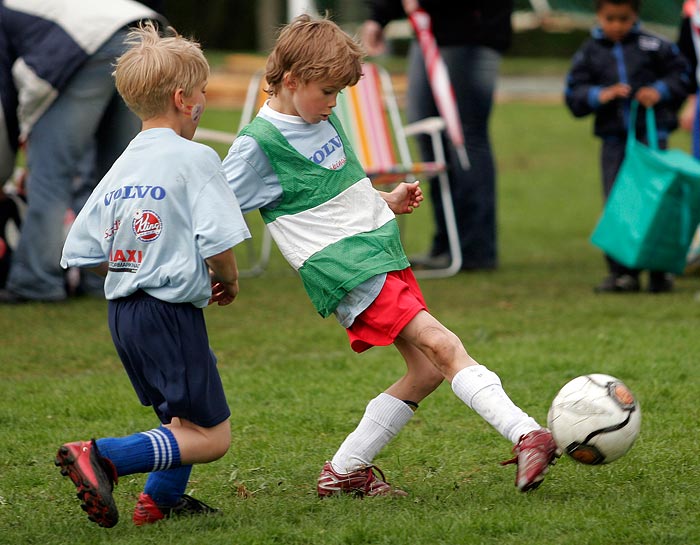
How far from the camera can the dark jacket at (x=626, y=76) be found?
7.06 metres

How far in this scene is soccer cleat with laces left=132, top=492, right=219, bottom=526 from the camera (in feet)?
11.3

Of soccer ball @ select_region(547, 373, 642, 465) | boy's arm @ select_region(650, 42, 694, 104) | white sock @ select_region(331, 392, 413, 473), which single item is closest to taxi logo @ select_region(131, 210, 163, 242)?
white sock @ select_region(331, 392, 413, 473)

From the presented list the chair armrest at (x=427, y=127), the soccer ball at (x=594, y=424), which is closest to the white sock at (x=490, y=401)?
the soccer ball at (x=594, y=424)

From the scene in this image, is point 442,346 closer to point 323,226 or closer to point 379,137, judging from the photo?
point 323,226

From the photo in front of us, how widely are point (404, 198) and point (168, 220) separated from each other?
879 mm

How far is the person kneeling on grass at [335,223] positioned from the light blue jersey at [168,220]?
32cm

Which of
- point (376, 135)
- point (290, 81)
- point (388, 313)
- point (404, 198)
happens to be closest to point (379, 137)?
point (376, 135)

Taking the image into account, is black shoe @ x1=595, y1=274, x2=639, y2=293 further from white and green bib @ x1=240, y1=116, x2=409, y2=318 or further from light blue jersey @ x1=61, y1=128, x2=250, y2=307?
light blue jersey @ x1=61, y1=128, x2=250, y2=307

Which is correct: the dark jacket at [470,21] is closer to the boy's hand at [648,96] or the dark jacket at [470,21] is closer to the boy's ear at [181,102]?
the boy's hand at [648,96]

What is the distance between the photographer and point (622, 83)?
7.10m

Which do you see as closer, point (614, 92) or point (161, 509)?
point (161, 509)

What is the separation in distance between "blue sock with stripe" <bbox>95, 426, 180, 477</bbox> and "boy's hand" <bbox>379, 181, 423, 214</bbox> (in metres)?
1.04

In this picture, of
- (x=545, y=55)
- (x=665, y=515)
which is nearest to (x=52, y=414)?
(x=665, y=515)

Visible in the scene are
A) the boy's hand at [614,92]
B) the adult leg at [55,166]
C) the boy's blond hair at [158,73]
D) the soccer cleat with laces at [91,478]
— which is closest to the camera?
the soccer cleat with laces at [91,478]
